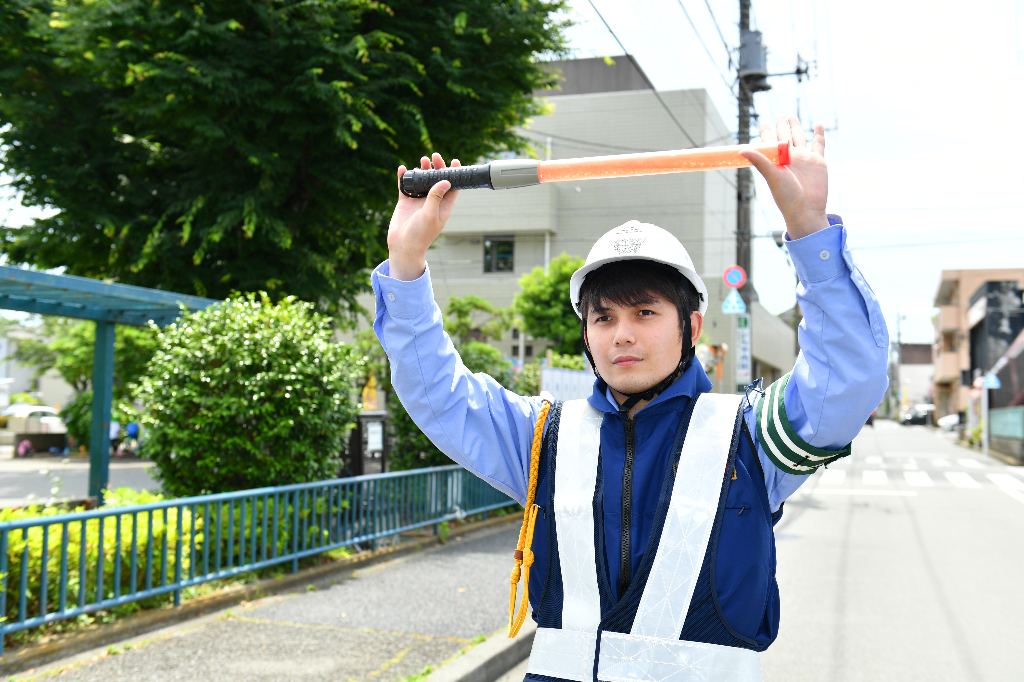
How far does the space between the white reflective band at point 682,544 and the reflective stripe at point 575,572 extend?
62 mm

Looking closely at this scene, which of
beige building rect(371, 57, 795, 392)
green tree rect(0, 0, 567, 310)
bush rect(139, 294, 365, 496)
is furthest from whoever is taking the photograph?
beige building rect(371, 57, 795, 392)

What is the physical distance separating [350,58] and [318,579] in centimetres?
633

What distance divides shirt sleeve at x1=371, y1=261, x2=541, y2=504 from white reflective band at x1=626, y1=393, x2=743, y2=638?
450mm

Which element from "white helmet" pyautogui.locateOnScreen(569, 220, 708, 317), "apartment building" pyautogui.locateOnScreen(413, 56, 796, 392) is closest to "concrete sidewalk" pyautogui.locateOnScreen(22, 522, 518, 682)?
"white helmet" pyautogui.locateOnScreen(569, 220, 708, 317)

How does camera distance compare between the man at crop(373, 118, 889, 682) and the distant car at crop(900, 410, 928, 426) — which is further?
the distant car at crop(900, 410, 928, 426)

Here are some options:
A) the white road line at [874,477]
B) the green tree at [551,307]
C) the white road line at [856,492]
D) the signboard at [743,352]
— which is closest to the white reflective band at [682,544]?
the signboard at [743,352]

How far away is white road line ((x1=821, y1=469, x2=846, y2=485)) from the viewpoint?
19922 mm

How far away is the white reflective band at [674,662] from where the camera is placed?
5.53 ft

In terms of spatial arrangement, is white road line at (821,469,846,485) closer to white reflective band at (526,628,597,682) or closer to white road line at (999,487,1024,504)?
white road line at (999,487,1024,504)

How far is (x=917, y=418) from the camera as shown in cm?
8206

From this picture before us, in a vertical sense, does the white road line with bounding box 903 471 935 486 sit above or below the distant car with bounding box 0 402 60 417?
below

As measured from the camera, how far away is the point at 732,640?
1696mm

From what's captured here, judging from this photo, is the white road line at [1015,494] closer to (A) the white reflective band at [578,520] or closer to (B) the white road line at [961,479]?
(B) the white road line at [961,479]

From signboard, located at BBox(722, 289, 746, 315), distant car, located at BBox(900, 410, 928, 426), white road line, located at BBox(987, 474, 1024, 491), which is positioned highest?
signboard, located at BBox(722, 289, 746, 315)
